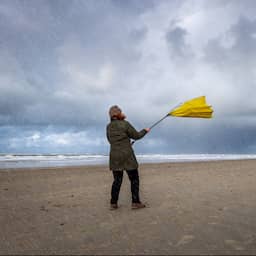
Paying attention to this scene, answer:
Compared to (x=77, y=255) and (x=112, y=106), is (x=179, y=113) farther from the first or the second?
(x=77, y=255)

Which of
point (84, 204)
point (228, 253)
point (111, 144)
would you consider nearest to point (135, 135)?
point (111, 144)

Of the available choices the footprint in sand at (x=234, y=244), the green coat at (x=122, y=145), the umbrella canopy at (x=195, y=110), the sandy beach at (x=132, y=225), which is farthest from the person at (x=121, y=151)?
the footprint in sand at (x=234, y=244)

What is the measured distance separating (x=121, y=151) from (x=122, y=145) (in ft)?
0.45

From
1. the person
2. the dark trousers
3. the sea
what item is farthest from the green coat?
the sea

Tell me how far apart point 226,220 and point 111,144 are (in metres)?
2.85

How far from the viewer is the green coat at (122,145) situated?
646cm

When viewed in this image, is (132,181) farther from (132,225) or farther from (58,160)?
(58,160)

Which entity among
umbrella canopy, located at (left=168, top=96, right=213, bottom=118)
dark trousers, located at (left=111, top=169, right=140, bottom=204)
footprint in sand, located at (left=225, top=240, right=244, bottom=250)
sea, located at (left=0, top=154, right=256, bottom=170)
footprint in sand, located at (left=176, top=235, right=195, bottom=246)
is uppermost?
umbrella canopy, located at (left=168, top=96, right=213, bottom=118)

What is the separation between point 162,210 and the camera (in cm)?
626

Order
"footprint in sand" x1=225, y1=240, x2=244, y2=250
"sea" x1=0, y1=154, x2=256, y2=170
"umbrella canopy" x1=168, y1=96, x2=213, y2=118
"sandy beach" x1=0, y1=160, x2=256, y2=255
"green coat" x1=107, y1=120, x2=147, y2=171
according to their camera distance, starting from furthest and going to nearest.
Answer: "sea" x1=0, y1=154, x2=256, y2=170
"umbrella canopy" x1=168, y1=96, x2=213, y2=118
"green coat" x1=107, y1=120, x2=147, y2=171
"sandy beach" x1=0, y1=160, x2=256, y2=255
"footprint in sand" x1=225, y1=240, x2=244, y2=250

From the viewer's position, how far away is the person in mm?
6469

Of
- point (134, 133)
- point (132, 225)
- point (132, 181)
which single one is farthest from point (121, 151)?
point (132, 225)

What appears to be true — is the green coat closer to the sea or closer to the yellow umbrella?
the yellow umbrella

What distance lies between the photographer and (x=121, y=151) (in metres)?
6.53
